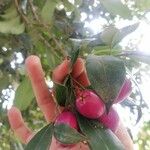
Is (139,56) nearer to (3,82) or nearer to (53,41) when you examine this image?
(53,41)

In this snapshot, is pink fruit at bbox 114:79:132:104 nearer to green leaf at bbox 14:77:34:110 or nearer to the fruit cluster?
the fruit cluster

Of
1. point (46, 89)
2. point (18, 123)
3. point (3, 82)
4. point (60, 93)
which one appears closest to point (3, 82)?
point (3, 82)

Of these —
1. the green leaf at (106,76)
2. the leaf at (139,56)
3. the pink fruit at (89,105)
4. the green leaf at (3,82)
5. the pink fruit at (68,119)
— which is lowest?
the green leaf at (3,82)

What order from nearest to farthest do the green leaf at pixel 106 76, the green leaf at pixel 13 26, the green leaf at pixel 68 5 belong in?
the green leaf at pixel 106 76
the green leaf at pixel 13 26
the green leaf at pixel 68 5

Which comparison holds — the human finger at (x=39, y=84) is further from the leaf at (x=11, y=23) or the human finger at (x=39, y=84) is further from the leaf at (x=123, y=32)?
the leaf at (x=11, y=23)

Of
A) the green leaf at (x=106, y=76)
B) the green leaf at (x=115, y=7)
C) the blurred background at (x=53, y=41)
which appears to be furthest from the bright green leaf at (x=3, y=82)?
the green leaf at (x=106, y=76)

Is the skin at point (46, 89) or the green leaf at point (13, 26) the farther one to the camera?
the green leaf at point (13, 26)

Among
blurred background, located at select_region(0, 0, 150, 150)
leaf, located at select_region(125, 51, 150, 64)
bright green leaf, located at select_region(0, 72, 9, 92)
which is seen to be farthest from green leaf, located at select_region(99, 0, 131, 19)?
bright green leaf, located at select_region(0, 72, 9, 92)

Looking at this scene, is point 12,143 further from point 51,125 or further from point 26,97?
point 51,125
